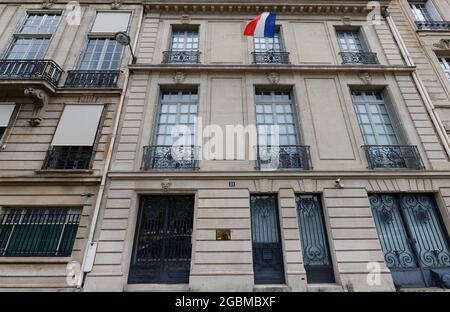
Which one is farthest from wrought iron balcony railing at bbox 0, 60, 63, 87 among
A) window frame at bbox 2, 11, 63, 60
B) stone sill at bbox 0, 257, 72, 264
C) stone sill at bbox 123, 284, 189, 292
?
stone sill at bbox 123, 284, 189, 292

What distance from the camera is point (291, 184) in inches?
245

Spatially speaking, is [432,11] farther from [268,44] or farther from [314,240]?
[314,240]

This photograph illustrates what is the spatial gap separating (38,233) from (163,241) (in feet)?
9.73

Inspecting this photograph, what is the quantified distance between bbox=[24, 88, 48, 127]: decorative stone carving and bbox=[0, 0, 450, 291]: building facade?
0.35ft

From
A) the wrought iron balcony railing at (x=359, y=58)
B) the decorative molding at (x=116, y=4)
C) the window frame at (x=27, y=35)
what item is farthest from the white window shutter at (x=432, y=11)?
the window frame at (x=27, y=35)

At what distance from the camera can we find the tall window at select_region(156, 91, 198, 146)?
7.12m

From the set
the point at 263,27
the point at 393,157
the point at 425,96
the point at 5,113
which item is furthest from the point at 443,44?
the point at 5,113

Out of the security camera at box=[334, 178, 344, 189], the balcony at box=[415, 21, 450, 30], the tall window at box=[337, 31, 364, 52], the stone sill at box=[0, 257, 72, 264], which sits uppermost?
the balcony at box=[415, 21, 450, 30]

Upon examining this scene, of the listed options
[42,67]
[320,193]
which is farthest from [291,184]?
[42,67]

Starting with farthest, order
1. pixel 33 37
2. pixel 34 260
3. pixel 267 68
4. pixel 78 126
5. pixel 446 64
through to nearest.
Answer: pixel 33 37, pixel 446 64, pixel 267 68, pixel 78 126, pixel 34 260

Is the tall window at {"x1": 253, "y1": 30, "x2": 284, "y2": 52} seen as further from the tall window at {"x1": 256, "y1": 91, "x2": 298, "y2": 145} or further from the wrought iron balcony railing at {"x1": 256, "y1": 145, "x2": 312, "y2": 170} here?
the wrought iron balcony railing at {"x1": 256, "y1": 145, "x2": 312, "y2": 170}

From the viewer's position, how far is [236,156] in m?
6.66

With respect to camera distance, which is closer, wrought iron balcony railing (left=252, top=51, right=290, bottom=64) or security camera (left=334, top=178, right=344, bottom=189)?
security camera (left=334, top=178, right=344, bottom=189)

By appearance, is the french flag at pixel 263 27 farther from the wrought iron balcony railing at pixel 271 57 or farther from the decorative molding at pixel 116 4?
the decorative molding at pixel 116 4
